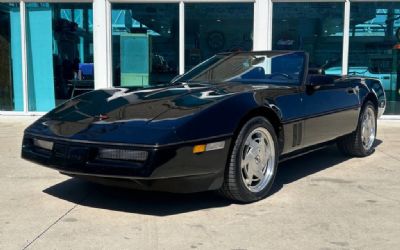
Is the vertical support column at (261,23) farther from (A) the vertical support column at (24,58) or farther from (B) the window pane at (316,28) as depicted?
(A) the vertical support column at (24,58)

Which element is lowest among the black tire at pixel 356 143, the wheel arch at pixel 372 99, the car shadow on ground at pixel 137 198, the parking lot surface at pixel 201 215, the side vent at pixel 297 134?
the parking lot surface at pixel 201 215

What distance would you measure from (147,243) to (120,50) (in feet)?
26.4

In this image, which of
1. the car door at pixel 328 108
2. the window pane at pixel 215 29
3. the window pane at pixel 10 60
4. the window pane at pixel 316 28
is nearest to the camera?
the car door at pixel 328 108

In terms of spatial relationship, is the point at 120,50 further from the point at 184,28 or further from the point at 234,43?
the point at 234,43

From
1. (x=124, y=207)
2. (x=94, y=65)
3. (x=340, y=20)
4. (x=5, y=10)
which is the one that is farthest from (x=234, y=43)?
(x=124, y=207)

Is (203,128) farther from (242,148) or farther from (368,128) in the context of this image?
(368,128)

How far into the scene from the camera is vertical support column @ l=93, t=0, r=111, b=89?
35.6 feet

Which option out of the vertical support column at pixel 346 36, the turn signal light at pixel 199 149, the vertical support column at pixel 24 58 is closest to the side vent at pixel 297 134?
the turn signal light at pixel 199 149

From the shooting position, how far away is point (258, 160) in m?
4.67

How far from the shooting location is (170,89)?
497 cm

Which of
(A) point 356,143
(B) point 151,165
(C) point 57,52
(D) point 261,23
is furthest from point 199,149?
Answer: (C) point 57,52

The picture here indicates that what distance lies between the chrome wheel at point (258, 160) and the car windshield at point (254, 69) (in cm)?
83

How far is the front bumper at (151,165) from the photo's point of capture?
383 centimetres

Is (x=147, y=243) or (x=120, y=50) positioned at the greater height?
(x=120, y=50)
